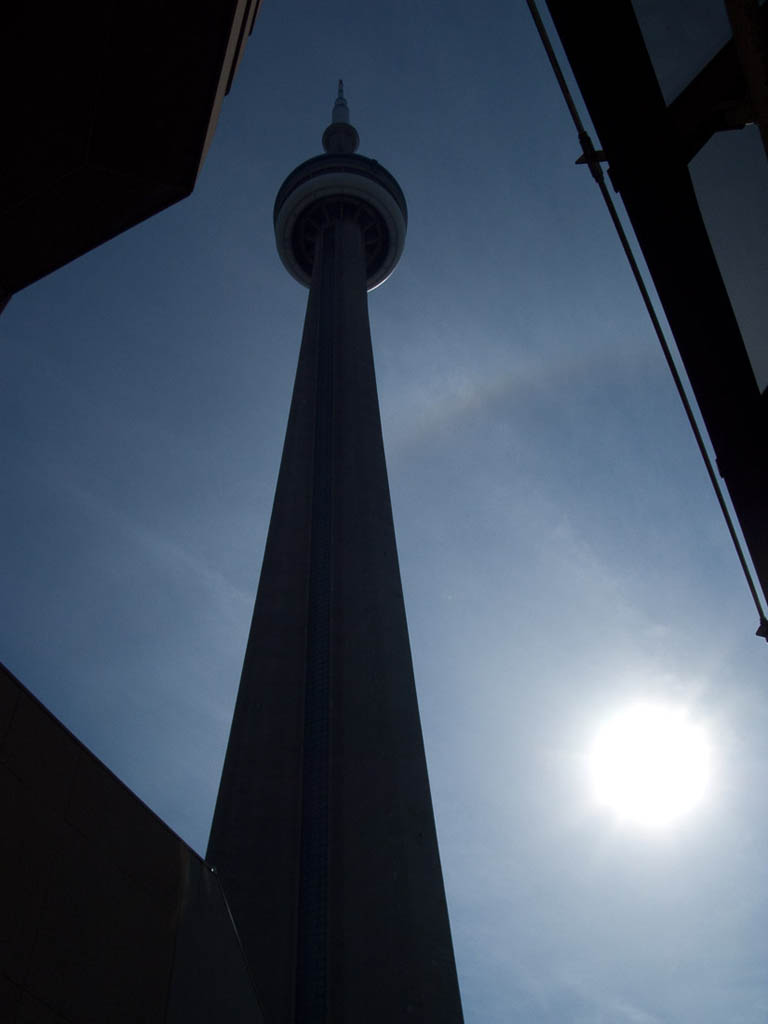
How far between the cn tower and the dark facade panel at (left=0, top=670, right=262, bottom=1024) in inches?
607

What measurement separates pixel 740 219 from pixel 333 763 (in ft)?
74.4

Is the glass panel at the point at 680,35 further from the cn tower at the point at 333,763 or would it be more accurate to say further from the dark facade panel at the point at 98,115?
the cn tower at the point at 333,763

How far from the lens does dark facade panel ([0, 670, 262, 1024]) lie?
510 cm

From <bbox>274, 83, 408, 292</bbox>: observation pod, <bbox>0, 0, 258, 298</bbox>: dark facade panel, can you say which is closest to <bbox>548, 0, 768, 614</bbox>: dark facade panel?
<bbox>0, 0, 258, 298</bbox>: dark facade panel

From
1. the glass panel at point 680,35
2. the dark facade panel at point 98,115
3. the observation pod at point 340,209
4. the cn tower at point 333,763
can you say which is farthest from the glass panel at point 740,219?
the observation pod at point 340,209

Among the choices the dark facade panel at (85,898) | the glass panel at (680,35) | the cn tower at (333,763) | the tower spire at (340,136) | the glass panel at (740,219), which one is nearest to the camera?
the glass panel at (680,35)

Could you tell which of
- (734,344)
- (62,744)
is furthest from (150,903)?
(734,344)

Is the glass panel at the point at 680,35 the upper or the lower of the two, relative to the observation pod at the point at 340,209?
lower

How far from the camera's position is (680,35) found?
4234 mm

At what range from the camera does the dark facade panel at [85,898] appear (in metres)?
5.10

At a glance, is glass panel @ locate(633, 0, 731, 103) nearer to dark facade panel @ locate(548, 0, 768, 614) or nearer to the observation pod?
dark facade panel @ locate(548, 0, 768, 614)

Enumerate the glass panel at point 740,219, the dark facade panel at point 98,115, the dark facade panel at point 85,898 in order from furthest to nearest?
the dark facade panel at point 98,115, the dark facade panel at point 85,898, the glass panel at point 740,219

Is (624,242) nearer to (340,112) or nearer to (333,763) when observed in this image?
(333,763)

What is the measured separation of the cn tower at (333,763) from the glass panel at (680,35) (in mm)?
21116
